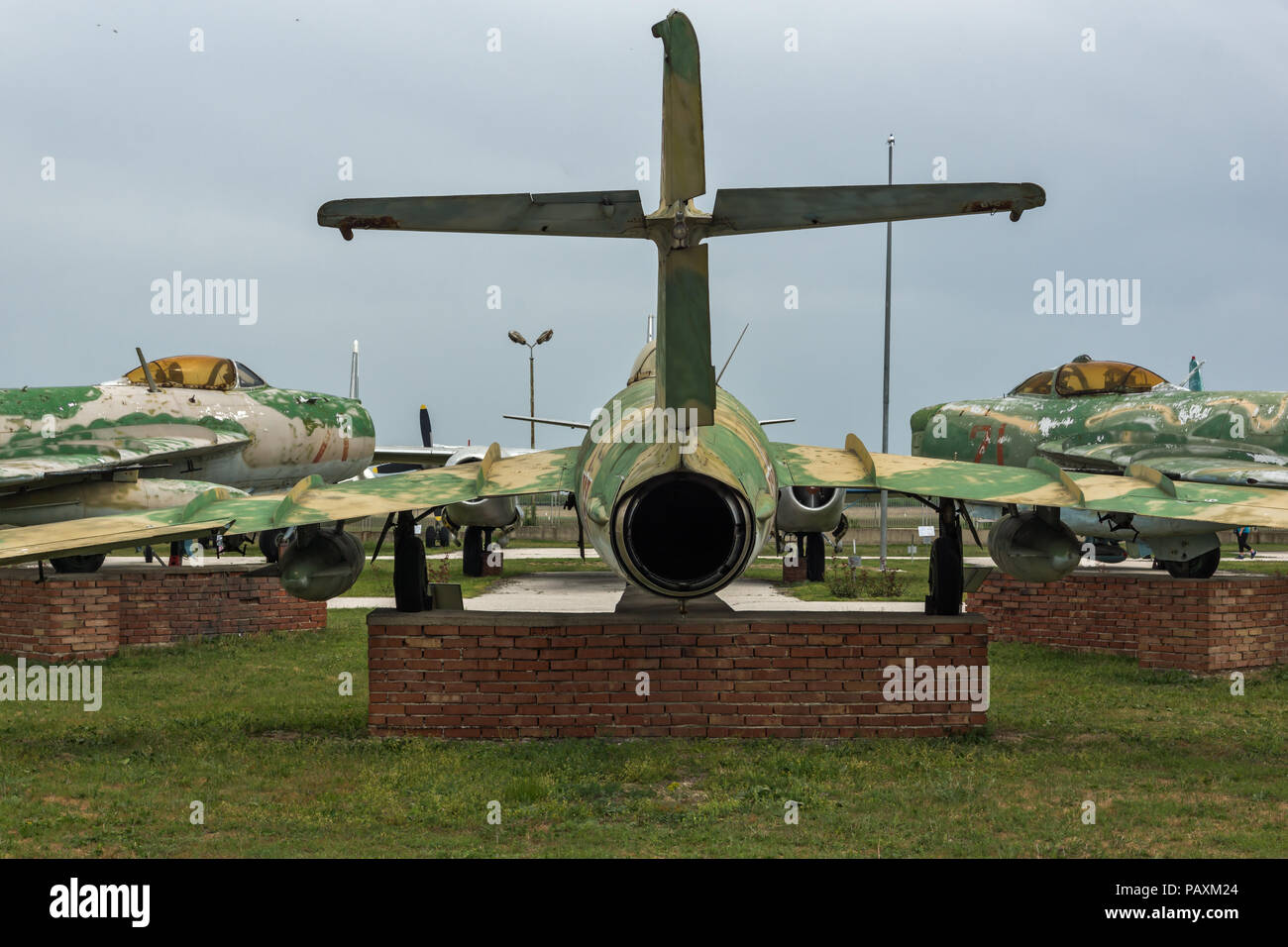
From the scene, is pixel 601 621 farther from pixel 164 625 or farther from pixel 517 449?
pixel 517 449

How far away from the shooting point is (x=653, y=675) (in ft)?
31.3

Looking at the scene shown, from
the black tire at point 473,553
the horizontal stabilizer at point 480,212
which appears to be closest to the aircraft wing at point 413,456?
the black tire at point 473,553

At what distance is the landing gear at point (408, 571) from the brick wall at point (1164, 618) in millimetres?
6366

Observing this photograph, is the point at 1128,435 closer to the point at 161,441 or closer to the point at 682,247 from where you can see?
the point at 682,247

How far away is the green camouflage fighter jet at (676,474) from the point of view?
24.1ft

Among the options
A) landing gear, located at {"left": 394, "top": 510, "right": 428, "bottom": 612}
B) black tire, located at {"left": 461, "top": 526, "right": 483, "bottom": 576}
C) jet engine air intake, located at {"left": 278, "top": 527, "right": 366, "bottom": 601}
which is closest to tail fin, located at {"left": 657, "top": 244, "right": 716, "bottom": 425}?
jet engine air intake, located at {"left": 278, "top": 527, "right": 366, "bottom": 601}

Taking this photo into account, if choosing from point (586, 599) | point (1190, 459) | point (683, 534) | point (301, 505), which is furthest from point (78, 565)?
point (1190, 459)

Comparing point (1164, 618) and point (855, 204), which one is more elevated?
point (855, 204)

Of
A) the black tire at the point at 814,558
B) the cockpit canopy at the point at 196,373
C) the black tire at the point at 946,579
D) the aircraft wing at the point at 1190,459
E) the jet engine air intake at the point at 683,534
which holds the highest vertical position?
the cockpit canopy at the point at 196,373

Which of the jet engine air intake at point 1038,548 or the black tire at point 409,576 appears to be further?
the black tire at point 409,576

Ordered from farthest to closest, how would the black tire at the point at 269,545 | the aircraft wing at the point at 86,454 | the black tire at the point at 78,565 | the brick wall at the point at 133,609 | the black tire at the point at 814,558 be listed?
the black tire at the point at 814,558, the black tire at the point at 269,545, the black tire at the point at 78,565, the aircraft wing at the point at 86,454, the brick wall at the point at 133,609

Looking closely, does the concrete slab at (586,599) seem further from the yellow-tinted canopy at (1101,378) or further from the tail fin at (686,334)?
the tail fin at (686,334)

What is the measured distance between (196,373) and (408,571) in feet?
36.6
